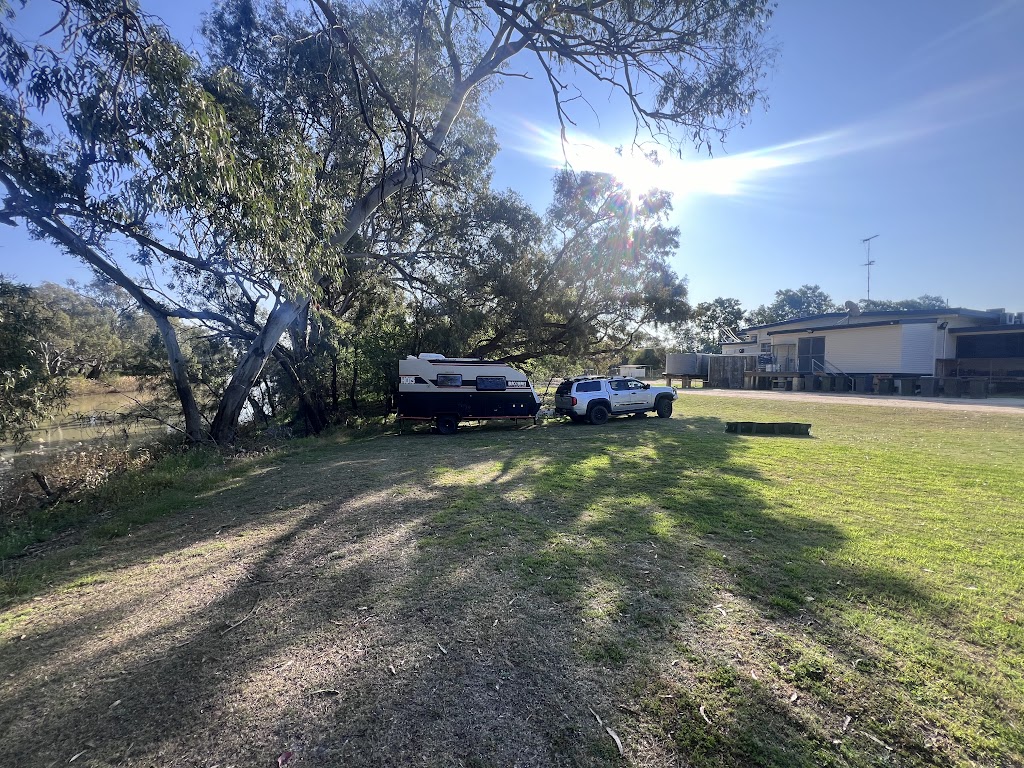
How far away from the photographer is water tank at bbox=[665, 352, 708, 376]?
41250mm

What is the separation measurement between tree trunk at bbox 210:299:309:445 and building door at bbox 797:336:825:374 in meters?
34.0

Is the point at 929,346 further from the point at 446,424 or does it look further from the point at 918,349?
the point at 446,424

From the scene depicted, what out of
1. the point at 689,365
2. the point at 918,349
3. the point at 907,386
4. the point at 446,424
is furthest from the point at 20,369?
the point at 689,365

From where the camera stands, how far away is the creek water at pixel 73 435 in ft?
37.1

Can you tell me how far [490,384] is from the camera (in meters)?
15.4

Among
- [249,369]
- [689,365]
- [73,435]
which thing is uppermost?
[249,369]

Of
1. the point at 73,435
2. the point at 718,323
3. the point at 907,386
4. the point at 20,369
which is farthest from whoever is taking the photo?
the point at 718,323

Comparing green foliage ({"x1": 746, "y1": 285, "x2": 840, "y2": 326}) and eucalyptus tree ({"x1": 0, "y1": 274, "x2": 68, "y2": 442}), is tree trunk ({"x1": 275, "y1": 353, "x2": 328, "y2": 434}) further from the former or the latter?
green foliage ({"x1": 746, "y1": 285, "x2": 840, "y2": 326})

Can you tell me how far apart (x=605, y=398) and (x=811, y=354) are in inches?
987

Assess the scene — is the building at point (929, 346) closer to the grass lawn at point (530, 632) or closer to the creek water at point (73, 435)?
the grass lawn at point (530, 632)

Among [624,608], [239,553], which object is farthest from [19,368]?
[624,608]

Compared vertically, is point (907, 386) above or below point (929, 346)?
below

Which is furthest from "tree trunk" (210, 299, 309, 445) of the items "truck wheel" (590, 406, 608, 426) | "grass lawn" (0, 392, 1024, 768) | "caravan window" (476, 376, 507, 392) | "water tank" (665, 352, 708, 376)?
"water tank" (665, 352, 708, 376)

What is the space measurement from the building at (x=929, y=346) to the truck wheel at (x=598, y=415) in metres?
23.2
